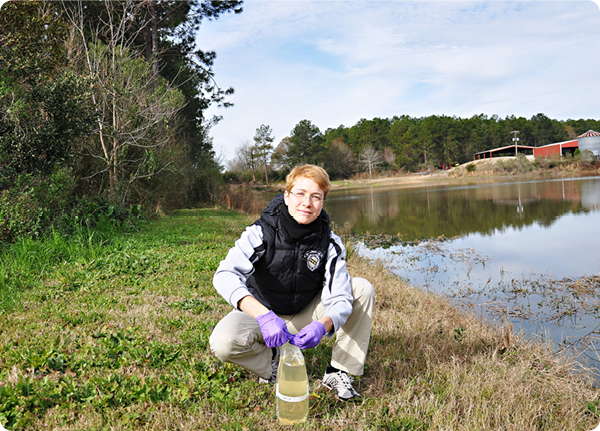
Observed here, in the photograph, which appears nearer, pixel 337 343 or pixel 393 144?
pixel 337 343

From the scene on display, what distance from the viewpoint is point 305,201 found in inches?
108

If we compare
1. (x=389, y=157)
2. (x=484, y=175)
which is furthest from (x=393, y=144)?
(x=484, y=175)

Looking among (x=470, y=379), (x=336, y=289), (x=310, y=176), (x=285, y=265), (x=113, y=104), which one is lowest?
(x=470, y=379)

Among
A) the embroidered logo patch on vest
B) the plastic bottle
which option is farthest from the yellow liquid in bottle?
the embroidered logo patch on vest

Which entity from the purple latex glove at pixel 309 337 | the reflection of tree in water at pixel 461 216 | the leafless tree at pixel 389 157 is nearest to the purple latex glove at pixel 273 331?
the purple latex glove at pixel 309 337

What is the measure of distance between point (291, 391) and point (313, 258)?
33.3 inches

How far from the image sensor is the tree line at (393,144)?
58319 mm

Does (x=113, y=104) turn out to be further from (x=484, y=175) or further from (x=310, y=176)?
(x=484, y=175)

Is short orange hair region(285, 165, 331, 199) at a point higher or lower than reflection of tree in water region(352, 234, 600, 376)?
higher

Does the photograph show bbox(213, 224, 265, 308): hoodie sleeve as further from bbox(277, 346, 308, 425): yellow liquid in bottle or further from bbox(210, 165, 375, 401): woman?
bbox(277, 346, 308, 425): yellow liquid in bottle

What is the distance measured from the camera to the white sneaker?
2727 mm

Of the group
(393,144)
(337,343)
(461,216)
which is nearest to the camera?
(337,343)

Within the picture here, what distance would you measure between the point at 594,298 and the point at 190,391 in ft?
20.1

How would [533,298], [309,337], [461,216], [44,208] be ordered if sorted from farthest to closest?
[461,216] < [44,208] < [533,298] < [309,337]
